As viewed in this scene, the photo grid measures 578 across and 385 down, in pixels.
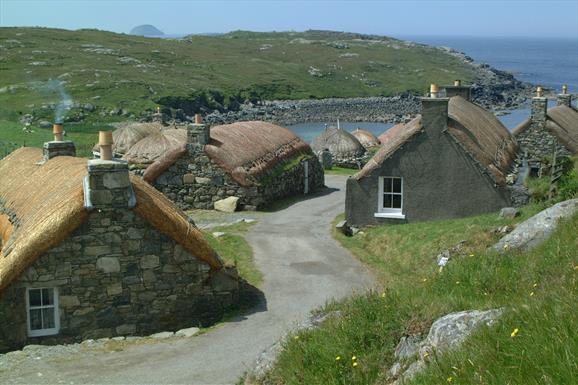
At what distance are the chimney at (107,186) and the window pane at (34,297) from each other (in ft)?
6.92

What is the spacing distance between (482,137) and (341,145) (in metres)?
19.3

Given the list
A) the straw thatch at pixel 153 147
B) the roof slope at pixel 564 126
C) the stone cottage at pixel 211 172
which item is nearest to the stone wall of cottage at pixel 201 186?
the stone cottage at pixel 211 172

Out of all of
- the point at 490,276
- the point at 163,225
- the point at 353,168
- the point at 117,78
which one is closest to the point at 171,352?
the point at 163,225

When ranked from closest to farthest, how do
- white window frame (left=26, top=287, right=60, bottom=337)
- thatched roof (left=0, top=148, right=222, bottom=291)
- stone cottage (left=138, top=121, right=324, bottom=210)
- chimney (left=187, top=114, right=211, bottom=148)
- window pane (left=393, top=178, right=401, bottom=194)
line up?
thatched roof (left=0, top=148, right=222, bottom=291) → white window frame (left=26, top=287, right=60, bottom=337) → window pane (left=393, top=178, right=401, bottom=194) → chimney (left=187, top=114, right=211, bottom=148) → stone cottage (left=138, top=121, right=324, bottom=210)

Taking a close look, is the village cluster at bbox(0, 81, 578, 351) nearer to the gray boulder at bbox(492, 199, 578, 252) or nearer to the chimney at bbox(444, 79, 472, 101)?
the chimney at bbox(444, 79, 472, 101)

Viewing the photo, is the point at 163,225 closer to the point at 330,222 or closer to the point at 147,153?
the point at 330,222

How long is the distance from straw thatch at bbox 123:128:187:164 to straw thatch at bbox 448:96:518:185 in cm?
1121

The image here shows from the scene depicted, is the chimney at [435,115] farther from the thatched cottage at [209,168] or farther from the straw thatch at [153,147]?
the straw thatch at [153,147]

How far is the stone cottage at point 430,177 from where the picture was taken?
23422 mm

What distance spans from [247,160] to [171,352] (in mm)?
15930

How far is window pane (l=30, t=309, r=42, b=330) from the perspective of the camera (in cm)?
1577

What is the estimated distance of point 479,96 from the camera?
124375 mm

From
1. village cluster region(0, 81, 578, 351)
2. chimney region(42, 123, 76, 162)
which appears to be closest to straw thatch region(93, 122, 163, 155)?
village cluster region(0, 81, 578, 351)

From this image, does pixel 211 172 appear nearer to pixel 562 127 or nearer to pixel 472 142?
pixel 472 142
